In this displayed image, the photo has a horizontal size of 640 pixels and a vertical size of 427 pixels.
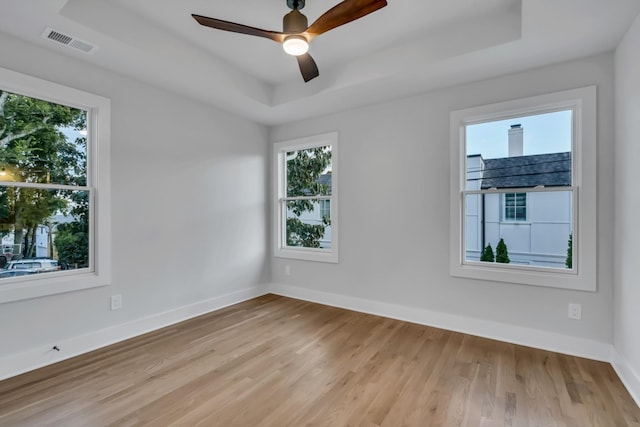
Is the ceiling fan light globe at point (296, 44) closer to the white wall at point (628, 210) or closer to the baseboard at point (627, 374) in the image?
the white wall at point (628, 210)

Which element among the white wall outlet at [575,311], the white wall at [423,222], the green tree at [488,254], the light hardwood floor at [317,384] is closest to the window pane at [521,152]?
the white wall at [423,222]

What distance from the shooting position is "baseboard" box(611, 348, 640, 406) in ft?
6.75

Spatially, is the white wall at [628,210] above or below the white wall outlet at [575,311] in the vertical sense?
above

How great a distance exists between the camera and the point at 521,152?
9.82ft

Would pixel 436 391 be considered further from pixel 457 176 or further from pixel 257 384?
pixel 457 176

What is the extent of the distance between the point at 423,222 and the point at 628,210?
5.38 feet

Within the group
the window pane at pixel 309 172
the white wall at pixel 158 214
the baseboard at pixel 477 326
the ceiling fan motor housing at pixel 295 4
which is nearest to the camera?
the ceiling fan motor housing at pixel 295 4

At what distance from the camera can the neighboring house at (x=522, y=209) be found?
2.84m

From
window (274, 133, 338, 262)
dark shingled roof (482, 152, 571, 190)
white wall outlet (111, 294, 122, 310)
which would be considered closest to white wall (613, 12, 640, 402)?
dark shingled roof (482, 152, 571, 190)

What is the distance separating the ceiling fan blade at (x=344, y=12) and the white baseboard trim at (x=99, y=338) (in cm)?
315

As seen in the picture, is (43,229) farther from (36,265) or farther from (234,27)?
(234,27)

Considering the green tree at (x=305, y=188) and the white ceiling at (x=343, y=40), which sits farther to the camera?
the green tree at (x=305, y=188)

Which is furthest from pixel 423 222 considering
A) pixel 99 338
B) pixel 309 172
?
pixel 99 338

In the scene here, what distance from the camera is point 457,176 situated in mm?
3254
